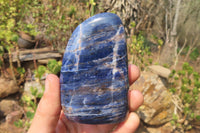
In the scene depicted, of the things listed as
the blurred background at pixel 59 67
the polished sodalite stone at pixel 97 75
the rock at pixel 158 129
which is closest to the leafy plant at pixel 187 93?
the blurred background at pixel 59 67

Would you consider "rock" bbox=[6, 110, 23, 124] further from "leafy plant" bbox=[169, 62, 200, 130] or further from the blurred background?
"leafy plant" bbox=[169, 62, 200, 130]

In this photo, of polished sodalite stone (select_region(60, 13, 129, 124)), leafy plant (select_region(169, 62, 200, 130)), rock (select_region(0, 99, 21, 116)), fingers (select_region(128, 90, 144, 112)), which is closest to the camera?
polished sodalite stone (select_region(60, 13, 129, 124))

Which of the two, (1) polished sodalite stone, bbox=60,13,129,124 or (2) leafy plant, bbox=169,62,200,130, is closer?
(1) polished sodalite stone, bbox=60,13,129,124

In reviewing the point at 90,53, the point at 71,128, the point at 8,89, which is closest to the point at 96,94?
the point at 90,53

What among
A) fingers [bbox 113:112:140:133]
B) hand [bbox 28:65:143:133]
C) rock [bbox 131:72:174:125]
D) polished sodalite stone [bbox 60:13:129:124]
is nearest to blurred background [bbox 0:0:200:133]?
rock [bbox 131:72:174:125]

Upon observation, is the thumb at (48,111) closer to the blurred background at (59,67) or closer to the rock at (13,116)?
the blurred background at (59,67)

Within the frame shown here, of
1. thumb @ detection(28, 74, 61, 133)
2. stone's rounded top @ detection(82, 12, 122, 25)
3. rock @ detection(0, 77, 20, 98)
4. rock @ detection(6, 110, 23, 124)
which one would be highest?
stone's rounded top @ detection(82, 12, 122, 25)

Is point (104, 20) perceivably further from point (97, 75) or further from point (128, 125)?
point (128, 125)
